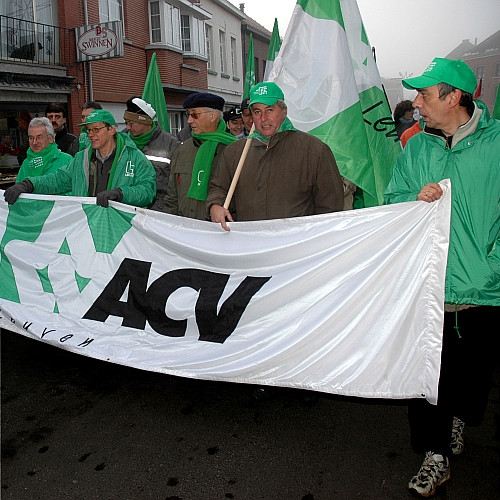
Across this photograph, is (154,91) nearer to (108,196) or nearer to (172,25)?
(108,196)

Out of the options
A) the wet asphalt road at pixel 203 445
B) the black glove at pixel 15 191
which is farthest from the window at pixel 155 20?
the wet asphalt road at pixel 203 445

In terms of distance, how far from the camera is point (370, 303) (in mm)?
2736

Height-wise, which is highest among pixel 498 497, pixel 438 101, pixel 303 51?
pixel 303 51

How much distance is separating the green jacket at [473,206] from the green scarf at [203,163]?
2000mm

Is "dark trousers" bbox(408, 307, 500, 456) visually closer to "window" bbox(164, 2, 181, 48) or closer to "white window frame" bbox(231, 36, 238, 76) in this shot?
"window" bbox(164, 2, 181, 48)

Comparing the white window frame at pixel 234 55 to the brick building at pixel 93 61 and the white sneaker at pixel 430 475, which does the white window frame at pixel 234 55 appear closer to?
the brick building at pixel 93 61

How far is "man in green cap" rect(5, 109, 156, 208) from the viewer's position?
13.9 ft

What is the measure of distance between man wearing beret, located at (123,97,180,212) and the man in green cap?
2.42ft

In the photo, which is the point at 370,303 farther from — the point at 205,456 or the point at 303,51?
the point at 303,51

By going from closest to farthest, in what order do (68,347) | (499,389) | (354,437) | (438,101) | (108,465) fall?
(438,101) → (108,465) → (354,437) → (68,347) → (499,389)

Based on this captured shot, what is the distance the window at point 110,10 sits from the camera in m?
15.6

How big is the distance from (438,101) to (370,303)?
3.33ft

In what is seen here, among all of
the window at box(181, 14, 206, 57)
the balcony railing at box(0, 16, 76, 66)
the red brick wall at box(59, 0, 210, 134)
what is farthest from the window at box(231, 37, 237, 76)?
the balcony railing at box(0, 16, 76, 66)

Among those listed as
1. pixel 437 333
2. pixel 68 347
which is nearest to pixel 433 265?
pixel 437 333
